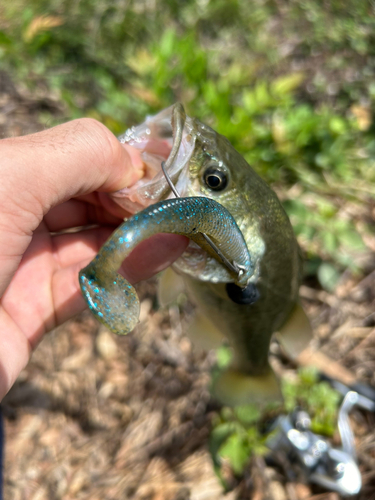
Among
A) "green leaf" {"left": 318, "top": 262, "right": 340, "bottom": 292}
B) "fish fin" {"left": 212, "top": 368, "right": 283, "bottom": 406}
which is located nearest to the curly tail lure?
"fish fin" {"left": 212, "top": 368, "right": 283, "bottom": 406}

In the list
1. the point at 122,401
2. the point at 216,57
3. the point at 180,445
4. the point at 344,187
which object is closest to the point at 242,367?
the point at 180,445

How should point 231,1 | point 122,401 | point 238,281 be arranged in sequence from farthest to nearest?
1. point 231,1
2. point 122,401
3. point 238,281

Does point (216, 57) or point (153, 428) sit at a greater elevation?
point (216, 57)

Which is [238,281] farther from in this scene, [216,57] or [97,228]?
[216,57]

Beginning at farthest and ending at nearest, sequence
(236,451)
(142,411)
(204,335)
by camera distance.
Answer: (142,411), (236,451), (204,335)

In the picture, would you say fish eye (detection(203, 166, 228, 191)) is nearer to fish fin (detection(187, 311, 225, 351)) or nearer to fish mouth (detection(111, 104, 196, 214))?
fish mouth (detection(111, 104, 196, 214))

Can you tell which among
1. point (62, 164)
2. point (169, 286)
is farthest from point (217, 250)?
point (169, 286)

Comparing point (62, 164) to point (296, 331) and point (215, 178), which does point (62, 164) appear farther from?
point (296, 331)
